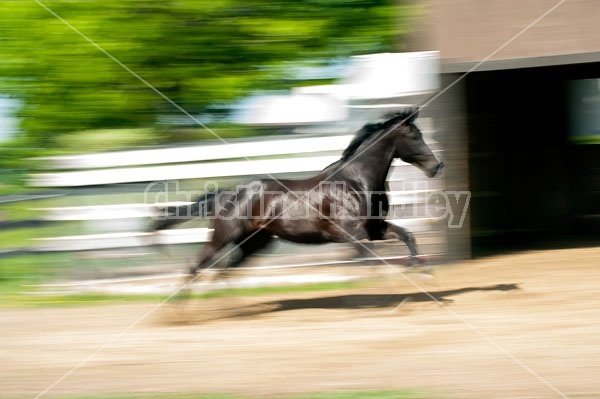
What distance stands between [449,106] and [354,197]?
3.96 m

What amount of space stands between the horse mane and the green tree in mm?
7755

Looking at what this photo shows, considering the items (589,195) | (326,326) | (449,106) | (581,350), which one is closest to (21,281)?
(326,326)

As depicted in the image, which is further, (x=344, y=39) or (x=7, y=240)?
(x=344, y=39)

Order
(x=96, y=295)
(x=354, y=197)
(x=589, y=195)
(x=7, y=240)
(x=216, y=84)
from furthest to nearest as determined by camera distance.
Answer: (x=216, y=84) → (x=589, y=195) → (x=7, y=240) → (x=96, y=295) → (x=354, y=197)

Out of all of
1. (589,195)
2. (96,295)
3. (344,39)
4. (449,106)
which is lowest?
(96,295)

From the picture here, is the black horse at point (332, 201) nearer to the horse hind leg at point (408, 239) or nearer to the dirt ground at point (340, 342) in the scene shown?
the horse hind leg at point (408, 239)

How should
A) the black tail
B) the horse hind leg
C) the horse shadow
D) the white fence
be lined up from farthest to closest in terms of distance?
the white fence
the horse shadow
the black tail
the horse hind leg

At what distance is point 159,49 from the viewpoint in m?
16.4

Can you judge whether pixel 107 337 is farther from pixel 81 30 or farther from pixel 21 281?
pixel 81 30

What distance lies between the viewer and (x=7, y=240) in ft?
39.0

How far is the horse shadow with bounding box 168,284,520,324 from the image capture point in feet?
30.4

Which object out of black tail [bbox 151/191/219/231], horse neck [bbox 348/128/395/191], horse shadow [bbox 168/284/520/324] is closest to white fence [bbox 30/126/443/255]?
horse shadow [bbox 168/284/520/324]

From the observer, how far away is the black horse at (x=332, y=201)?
877cm

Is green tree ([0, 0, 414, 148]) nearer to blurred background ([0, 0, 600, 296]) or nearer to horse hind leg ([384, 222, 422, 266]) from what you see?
blurred background ([0, 0, 600, 296])
